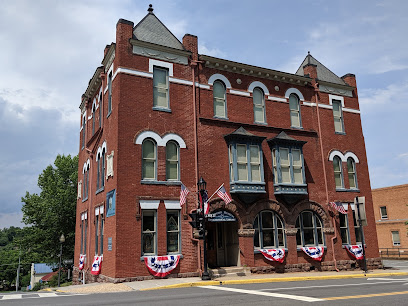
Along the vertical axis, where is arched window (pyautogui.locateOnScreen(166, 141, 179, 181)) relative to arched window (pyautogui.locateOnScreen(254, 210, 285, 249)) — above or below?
above

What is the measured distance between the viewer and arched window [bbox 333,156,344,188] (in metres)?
23.3

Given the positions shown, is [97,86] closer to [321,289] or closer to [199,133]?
[199,133]

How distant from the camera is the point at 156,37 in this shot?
19688 millimetres

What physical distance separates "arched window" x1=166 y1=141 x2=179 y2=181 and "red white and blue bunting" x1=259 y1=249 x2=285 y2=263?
244 inches

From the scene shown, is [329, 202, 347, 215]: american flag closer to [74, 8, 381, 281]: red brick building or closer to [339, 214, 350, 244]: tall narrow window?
[74, 8, 381, 281]: red brick building

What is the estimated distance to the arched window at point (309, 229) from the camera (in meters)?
20.9

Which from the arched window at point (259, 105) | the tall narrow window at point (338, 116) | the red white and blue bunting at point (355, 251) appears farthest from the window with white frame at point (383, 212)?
the arched window at point (259, 105)

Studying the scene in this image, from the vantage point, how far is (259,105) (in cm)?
2191

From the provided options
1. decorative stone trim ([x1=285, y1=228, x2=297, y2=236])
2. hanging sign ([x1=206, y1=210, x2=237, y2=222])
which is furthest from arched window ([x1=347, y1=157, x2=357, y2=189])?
hanging sign ([x1=206, y1=210, x2=237, y2=222])

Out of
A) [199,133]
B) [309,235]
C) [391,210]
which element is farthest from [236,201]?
[391,210]

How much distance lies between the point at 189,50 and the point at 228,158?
6.31m

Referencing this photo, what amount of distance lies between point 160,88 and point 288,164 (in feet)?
28.1

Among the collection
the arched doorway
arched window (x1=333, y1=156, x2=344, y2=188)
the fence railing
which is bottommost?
the fence railing

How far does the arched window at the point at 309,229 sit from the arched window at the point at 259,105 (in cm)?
610
